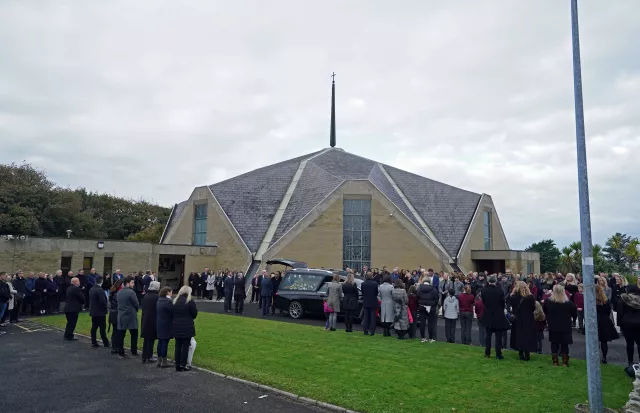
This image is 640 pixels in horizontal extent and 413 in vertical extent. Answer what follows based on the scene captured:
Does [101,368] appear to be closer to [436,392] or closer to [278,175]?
[436,392]

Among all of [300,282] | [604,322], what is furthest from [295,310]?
[604,322]

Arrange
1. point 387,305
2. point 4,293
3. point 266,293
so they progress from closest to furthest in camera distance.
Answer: point 387,305 < point 4,293 < point 266,293

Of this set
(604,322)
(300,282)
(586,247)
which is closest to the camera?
(586,247)

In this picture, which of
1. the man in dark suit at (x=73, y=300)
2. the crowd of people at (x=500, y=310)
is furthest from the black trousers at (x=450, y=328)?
the man in dark suit at (x=73, y=300)

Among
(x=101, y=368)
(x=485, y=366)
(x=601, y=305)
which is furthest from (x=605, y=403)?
(x=101, y=368)

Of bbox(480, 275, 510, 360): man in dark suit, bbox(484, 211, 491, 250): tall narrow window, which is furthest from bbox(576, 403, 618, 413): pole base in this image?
bbox(484, 211, 491, 250): tall narrow window

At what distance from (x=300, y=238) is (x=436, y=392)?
20439 millimetres

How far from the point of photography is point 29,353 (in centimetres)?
1032

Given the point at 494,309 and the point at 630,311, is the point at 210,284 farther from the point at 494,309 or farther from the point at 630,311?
the point at 630,311

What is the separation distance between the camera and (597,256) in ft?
138

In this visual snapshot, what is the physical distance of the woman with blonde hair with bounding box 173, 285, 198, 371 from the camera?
8539 mm

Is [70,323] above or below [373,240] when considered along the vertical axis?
below

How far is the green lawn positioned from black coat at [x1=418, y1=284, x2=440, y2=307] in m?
1.12

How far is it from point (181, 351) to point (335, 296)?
17.0 ft
